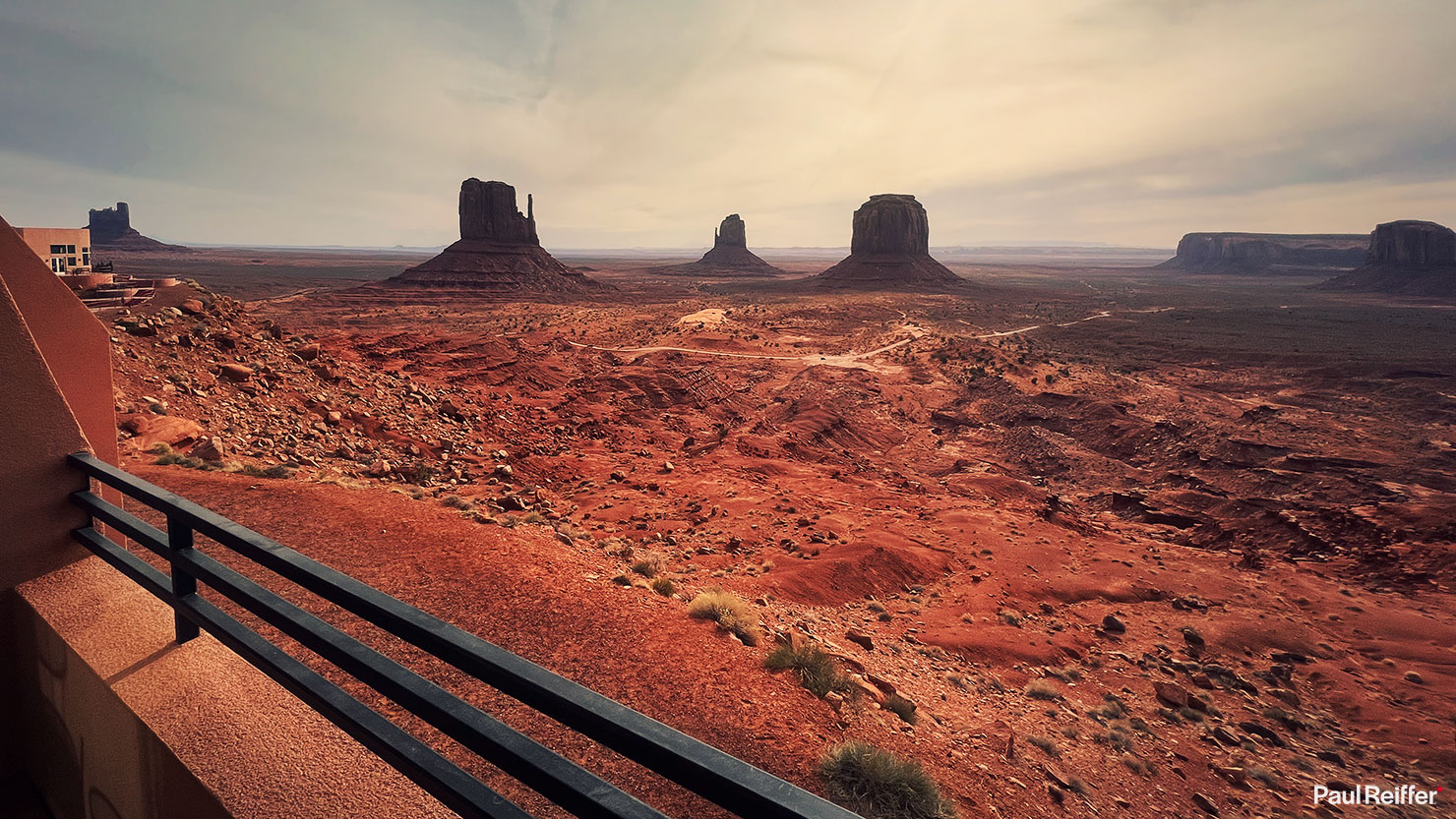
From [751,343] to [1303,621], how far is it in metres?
32.8

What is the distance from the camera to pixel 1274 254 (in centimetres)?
17912

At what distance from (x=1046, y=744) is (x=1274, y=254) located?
236029mm

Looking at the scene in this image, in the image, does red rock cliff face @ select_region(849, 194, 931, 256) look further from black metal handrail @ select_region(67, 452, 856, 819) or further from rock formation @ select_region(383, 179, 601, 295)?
black metal handrail @ select_region(67, 452, 856, 819)

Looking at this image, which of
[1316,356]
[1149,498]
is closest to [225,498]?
[1149,498]

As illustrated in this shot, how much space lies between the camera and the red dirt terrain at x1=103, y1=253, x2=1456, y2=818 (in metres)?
6.68

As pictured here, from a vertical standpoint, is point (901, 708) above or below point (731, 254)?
below

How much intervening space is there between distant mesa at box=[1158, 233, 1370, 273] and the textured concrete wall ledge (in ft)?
737

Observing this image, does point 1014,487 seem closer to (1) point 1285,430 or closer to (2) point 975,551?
(2) point 975,551

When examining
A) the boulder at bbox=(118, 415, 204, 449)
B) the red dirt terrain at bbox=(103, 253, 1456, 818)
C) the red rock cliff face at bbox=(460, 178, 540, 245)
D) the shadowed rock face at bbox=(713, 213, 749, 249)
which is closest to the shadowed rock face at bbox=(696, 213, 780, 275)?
the shadowed rock face at bbox=(713, 213, 749, 249)

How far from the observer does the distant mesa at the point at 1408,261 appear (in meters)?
102

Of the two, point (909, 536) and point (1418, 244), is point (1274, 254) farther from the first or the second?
point (909, 536)

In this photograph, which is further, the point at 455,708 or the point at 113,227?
the point at 113,227

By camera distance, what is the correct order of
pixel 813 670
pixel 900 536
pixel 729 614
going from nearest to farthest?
pixel 813 670
pixel 729 614
pixel 900 536

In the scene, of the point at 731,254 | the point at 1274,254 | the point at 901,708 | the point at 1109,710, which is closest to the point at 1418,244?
the point at 1274,254
